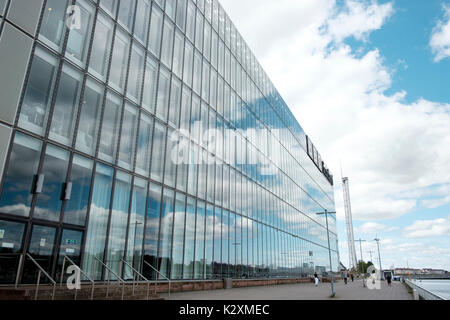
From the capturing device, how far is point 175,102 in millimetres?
22641

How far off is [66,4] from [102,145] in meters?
6.35

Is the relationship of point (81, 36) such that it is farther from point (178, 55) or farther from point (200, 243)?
point (200, 243)

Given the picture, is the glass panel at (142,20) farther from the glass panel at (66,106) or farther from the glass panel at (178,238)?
the glass panel at (178,238)

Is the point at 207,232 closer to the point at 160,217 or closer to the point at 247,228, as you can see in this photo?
the point at 160,217

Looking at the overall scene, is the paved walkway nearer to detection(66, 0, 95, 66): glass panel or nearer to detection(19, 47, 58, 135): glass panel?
detection(19, 47, 58, 135): glass panel

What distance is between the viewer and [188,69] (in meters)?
24.8

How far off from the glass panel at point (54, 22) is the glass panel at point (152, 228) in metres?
8.71

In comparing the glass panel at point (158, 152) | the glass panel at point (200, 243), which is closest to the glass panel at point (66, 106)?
the glass panel at point (158, 152)

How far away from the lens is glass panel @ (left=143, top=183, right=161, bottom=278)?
58.7 feet

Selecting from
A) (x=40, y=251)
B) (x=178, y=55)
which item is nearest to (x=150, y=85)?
(x=178, y=55)

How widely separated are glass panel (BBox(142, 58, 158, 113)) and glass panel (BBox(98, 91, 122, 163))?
7.76 ft

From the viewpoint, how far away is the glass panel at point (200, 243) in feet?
75.1

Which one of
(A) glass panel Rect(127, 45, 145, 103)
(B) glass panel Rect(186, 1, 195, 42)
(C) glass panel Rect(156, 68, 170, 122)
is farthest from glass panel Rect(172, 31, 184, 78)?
(A) glass panel Rect(127, 45, 145, 103)
